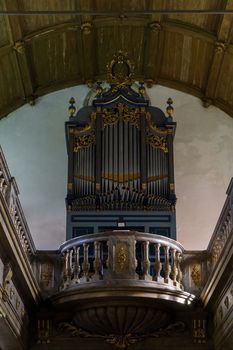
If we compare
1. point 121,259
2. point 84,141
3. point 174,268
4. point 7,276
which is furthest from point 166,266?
point 84,141

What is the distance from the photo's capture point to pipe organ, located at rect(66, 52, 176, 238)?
45.0ft

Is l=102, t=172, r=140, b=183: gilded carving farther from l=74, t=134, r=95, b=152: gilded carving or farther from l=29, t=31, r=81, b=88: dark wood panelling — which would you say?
l=29, t=31, r=81, b=88: dark wood panelling

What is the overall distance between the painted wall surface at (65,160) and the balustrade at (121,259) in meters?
2.58

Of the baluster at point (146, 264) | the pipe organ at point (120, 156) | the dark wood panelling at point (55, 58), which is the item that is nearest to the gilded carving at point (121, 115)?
the pipe organ at point (120, 156)

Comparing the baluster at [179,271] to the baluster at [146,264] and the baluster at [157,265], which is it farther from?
the baluster at [146,264]

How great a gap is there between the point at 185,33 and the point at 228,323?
6774 millimetres

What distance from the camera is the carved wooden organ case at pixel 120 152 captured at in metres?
13.7

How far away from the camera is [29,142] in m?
16.4

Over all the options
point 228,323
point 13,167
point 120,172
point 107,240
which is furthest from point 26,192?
point 228,323

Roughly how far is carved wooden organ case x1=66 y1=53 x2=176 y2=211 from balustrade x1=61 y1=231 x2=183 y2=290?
1.13m

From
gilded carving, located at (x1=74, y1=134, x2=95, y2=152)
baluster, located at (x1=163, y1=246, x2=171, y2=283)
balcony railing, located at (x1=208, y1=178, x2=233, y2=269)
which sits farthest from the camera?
gilded carving, located at (x1=74, y1=134, x2=95, y2=152)

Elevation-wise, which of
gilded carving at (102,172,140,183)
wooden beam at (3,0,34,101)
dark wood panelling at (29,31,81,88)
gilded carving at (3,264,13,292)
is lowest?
gilded carving at (3,264,13,292)

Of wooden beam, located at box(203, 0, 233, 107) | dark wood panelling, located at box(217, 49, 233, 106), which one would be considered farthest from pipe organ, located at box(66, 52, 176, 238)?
dark wood panelling, located at box(217, 49, 233, 106)

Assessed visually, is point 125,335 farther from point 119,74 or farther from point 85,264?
point 119,74
